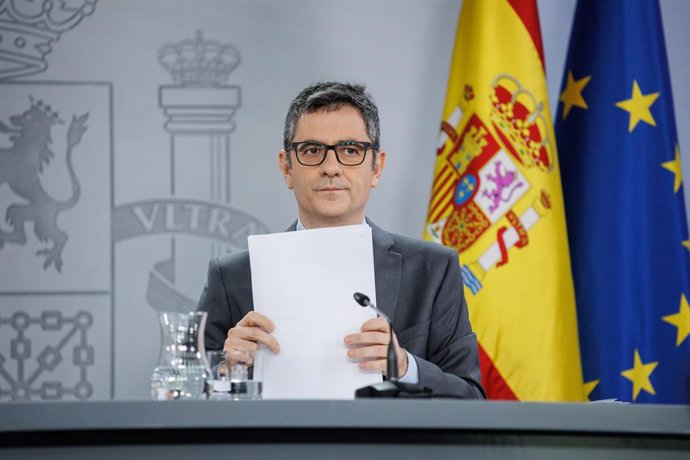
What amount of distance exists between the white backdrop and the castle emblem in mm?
391

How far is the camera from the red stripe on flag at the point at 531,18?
12.0 ft

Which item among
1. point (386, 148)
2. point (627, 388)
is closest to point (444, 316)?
point (627, 388)

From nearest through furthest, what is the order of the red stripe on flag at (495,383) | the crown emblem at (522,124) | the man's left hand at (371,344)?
1. the man's left hand at (371,344)
2. the red stripe on flag at (495,383)
3. the crown emblem at (522,124)

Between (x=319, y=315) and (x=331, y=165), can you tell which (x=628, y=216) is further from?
(x=319, y=315)

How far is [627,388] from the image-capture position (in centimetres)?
346

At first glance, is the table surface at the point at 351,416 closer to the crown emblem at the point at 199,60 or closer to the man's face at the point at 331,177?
the man's face at the point at 331,177

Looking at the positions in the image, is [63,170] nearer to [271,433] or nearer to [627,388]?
[627,388]

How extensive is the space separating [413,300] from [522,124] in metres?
1.39

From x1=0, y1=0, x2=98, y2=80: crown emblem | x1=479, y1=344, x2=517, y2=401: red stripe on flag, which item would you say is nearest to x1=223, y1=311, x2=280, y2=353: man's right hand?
x1=479, y1=344, x2=517, y2=401: red stripe on flag

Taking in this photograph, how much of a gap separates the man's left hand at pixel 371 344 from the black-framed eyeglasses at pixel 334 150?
494 millimetres

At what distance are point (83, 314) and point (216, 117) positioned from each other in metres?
0.94

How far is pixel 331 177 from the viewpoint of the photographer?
230 centimetres

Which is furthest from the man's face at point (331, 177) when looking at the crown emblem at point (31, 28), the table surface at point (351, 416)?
the crown emblem at point (31, 28)

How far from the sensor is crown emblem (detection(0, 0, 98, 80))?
154 inches
